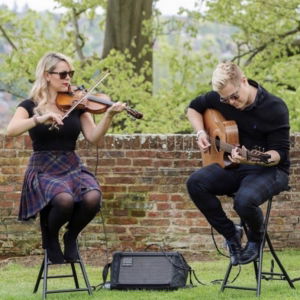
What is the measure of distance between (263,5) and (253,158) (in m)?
9.48

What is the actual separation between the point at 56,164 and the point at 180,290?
1296 mm

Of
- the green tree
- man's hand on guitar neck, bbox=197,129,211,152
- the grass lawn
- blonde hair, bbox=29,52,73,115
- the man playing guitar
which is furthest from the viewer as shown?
the green tree

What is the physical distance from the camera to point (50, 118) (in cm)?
660

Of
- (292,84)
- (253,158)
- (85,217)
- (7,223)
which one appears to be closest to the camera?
(253,158)

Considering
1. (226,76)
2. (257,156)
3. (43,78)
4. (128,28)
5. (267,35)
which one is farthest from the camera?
(267,35)

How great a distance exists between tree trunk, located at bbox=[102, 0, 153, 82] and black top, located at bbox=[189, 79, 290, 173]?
9.06 meters

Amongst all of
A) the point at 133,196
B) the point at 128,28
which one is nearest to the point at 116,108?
the point at 133,196

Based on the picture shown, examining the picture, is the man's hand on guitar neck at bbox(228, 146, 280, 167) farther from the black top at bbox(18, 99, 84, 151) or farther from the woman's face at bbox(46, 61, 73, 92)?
the woman's face at bbox(46, 61, 73, 92)

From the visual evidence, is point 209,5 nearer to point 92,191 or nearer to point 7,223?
point 7,223

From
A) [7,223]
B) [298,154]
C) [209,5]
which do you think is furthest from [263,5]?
[7,223]

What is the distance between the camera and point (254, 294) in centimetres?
667

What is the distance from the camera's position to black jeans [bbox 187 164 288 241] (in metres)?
6.55

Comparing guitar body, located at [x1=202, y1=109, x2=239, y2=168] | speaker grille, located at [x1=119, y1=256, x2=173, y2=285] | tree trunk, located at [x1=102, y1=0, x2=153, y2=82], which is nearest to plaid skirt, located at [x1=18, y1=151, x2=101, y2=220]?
speaker grille, located at [x1=119, y1=256, x2=173, y2=285]

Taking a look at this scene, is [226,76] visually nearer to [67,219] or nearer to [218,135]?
[218,135]
